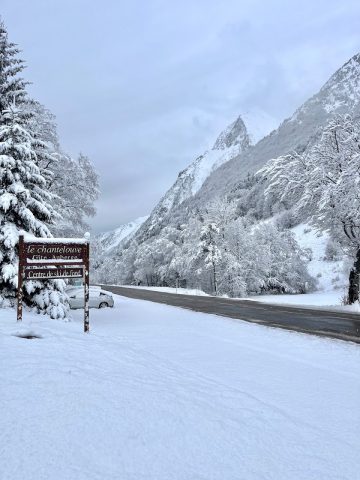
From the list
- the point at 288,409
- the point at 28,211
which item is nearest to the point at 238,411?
the point at 288,409

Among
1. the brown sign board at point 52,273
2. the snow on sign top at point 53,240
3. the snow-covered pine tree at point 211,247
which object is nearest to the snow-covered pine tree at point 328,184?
the snow on sign top at point 53,240

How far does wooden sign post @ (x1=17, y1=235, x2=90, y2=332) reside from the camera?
10.0 meters

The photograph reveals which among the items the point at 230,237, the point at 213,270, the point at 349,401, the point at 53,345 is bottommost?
the point at 349,401

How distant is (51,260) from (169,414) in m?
7.15

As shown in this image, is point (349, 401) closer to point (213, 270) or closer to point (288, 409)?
point (288, 409)

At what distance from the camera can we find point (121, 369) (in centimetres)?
594

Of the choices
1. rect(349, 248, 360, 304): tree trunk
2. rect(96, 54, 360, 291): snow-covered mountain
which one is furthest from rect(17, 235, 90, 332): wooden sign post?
rect(96, 54, 360, 291): snow-covered mountain

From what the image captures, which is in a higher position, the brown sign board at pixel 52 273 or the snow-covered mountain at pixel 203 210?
the snow-covered mountain at pixel 203 210

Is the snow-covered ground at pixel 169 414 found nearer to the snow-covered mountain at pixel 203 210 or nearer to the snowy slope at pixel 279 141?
the snow-covered mountain at pixel 203 210

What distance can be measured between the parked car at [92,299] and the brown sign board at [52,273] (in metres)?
11.1

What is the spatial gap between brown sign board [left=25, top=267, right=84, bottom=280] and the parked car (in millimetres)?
11102

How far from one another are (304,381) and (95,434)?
3891mm

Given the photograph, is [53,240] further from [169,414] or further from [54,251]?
[169,414]

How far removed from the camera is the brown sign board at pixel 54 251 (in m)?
10.2
